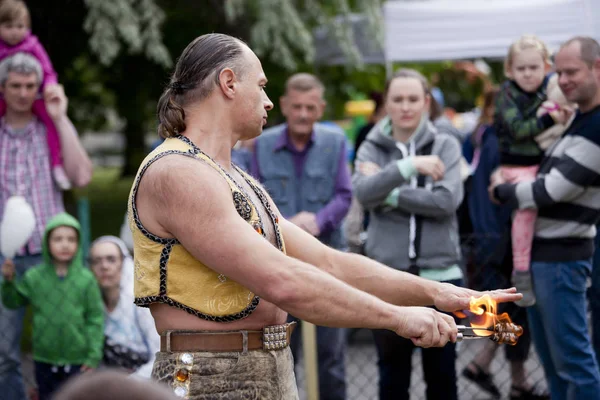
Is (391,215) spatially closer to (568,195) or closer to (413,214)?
(413,214)

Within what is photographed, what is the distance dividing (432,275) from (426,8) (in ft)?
16.1

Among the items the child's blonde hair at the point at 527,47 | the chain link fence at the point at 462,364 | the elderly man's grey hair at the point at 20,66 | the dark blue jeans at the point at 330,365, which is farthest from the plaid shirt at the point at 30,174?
the child's blonde hair at the point at 527,47

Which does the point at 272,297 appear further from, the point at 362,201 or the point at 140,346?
the point at 140,346

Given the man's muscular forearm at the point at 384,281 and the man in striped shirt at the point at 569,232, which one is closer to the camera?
the man's muscular forearm at the point at 384,281

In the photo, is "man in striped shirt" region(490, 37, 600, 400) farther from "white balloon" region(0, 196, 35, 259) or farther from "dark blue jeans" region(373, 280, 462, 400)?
"white balloon" region(0, 196, 35, 259)

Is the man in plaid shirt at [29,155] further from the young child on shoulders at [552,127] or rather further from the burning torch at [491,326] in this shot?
the burning torch at [491,326]

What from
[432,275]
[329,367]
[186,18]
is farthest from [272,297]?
[186,18]

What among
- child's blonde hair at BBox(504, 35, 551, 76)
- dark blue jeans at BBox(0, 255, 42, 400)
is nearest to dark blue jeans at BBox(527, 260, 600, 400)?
child's blonde hair at BBox(504, 35, 551, 76)

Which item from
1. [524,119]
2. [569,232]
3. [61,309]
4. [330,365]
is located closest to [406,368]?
[330,365]

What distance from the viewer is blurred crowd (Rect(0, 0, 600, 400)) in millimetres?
4844

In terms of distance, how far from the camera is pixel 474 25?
30.7ft

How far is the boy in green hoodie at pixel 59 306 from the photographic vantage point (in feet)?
18.4

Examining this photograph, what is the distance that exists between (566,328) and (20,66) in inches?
148

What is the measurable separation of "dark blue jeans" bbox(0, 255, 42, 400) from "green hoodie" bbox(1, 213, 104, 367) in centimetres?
9
